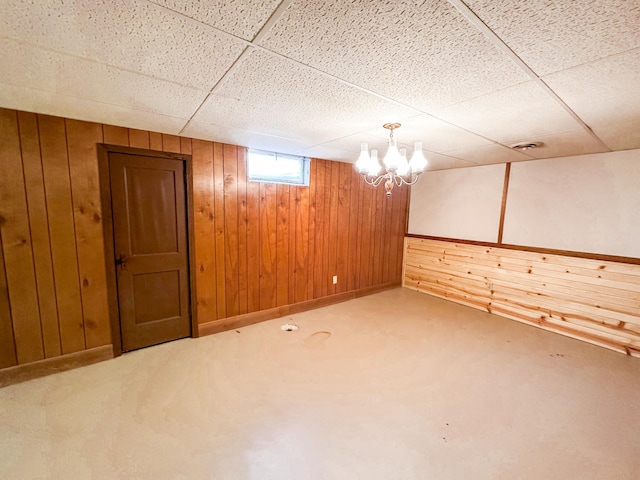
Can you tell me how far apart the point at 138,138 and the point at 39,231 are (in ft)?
3.60

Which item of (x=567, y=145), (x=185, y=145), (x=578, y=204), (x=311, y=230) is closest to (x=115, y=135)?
(x=185, y=145)

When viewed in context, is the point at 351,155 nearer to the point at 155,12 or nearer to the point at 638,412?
the point at 155,12

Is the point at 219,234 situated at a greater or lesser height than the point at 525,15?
lesser

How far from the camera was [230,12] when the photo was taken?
3.14ft

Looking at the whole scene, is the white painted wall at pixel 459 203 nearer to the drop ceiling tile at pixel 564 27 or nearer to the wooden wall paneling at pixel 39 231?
the drop ceiling tile at pixel 564 27

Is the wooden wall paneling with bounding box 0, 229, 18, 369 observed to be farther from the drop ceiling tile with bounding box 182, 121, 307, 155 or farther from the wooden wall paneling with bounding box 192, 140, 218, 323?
the drop ceiling tile with bounding box 182, 121, 307, 155

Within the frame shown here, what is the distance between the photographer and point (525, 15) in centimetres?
94

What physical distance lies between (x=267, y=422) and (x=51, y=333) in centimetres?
203

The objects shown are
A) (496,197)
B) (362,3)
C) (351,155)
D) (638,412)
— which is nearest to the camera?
(362,3)

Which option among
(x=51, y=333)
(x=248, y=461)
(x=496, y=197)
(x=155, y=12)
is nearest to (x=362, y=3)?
(x=155, y=12)

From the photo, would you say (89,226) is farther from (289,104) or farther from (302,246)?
(302,246)

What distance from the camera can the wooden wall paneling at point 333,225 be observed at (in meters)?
3.94

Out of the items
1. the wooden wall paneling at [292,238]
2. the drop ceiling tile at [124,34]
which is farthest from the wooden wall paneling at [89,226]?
the wooden wall paneling at [292,238]

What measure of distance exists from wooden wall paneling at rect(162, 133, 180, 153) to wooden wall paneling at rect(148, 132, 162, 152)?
0.03 metres
